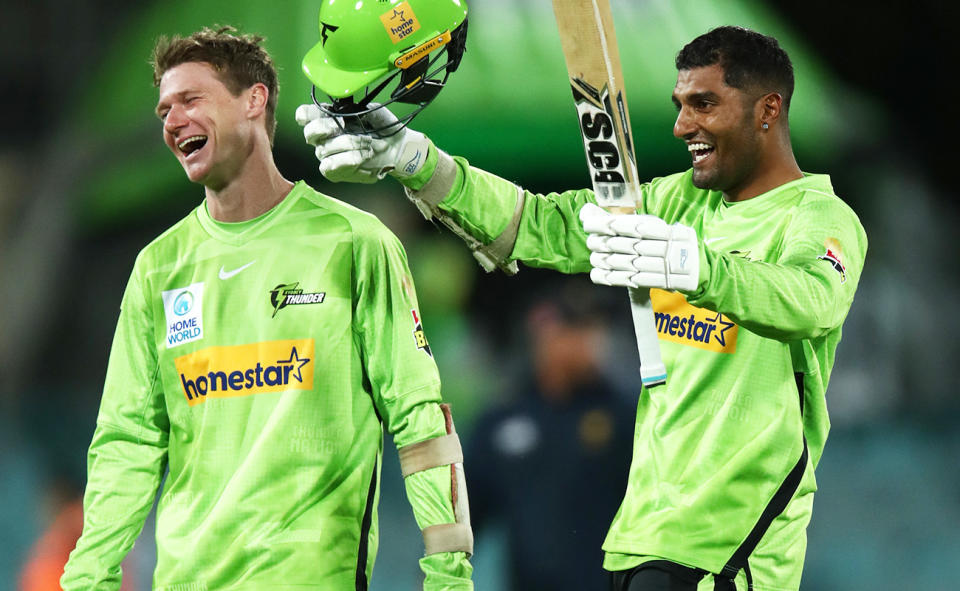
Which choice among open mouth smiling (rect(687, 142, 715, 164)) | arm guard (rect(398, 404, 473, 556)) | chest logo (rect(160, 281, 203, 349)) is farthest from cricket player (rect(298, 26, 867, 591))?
chest logo (rect(160, 281, 203, 349))

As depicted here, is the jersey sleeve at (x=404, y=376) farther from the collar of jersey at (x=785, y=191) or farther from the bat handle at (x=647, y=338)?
the collar of jersey at (x=785, y=191)

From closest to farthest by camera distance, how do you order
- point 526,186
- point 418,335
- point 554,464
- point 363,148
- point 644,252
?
point 644,252, point 363,148, point 418,335, point 554,464, point 526,186

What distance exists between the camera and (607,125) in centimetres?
298

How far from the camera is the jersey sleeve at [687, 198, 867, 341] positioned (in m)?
2.64

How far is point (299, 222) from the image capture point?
3.46 metres

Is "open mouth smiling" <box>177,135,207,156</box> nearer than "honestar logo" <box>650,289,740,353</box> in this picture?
No

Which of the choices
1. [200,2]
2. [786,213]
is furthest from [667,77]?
[786,213]

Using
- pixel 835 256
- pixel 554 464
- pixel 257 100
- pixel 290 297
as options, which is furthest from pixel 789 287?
pixel 554 464

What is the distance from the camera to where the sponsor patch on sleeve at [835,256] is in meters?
2.91

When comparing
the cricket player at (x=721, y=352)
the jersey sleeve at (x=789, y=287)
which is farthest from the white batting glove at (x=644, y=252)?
the cricket player at (x=721, y=352)

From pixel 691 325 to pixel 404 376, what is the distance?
0.76 metres

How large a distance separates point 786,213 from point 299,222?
4.21ft

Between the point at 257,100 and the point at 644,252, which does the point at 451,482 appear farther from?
the point at 257,100

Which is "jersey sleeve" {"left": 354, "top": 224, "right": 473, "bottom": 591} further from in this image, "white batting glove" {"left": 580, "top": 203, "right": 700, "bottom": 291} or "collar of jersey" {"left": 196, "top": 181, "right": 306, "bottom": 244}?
"white batting glove" {"left": 580, "top": 203, "right": 700, "bottom": 291}
